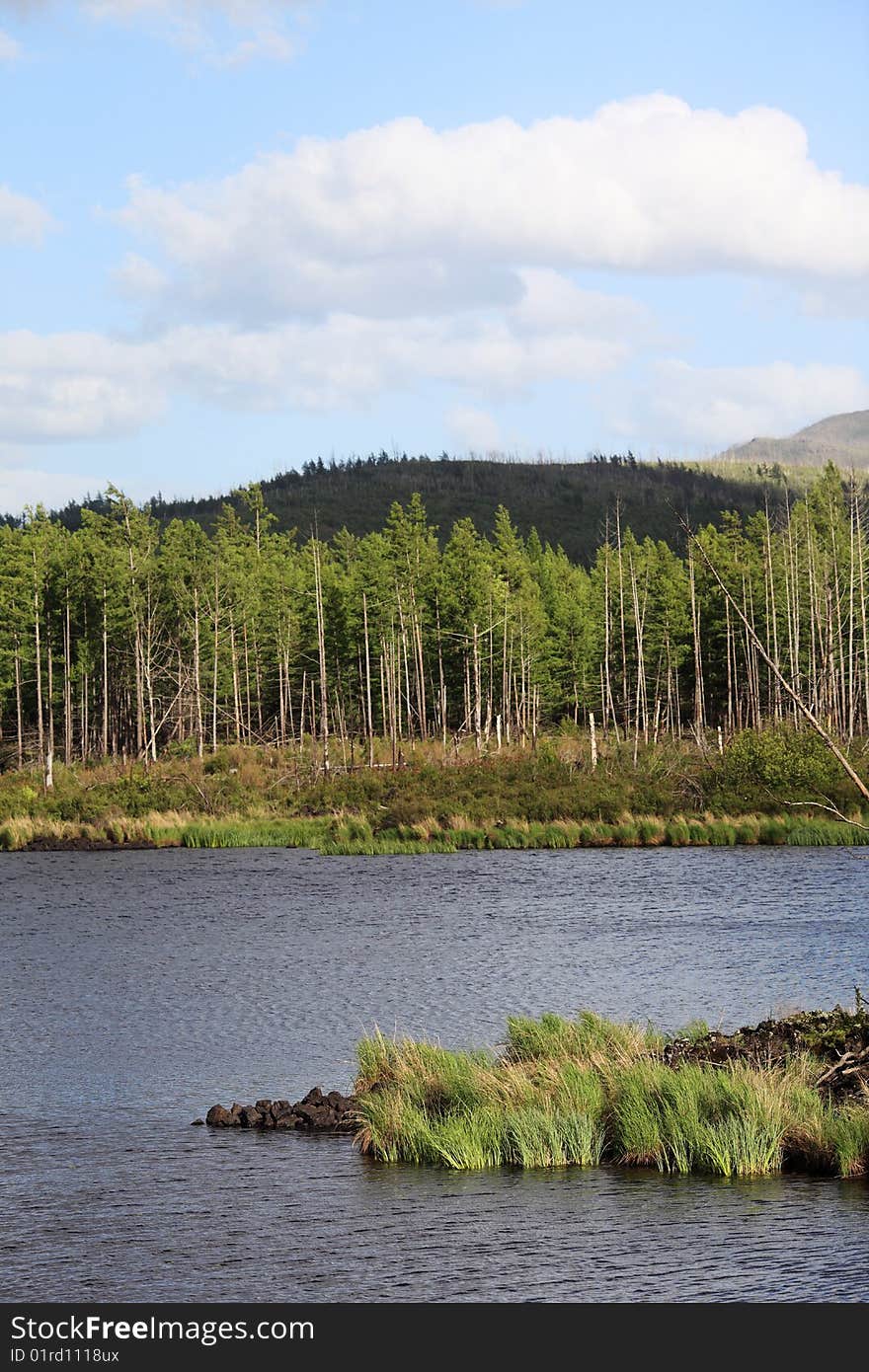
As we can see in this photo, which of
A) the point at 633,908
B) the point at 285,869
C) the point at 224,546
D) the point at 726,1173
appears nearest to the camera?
the point at 726,1173

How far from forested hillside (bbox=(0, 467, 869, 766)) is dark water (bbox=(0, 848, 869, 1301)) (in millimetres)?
34928

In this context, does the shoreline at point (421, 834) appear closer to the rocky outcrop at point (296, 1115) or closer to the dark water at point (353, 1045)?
the dark water at point (353, 1045)

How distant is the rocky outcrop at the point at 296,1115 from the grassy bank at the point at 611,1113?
0.37 m

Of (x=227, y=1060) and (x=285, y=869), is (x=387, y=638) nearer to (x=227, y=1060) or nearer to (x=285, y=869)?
(x=285, y=869)

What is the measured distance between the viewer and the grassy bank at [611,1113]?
13711 mm

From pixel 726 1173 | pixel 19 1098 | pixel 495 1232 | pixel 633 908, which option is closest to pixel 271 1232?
pixel 495 1232

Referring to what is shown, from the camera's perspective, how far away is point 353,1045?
20953 mm

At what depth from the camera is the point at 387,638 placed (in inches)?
3501

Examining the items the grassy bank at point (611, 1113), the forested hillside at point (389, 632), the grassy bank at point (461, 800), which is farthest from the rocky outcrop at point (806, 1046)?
the forested hillside at point (389, 632)

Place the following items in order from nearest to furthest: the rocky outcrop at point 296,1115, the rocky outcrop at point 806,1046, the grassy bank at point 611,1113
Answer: the grassy bank at point 611,1113, the rocky outcrop at point 806,1046, the rocky outcrop at point 296,1115

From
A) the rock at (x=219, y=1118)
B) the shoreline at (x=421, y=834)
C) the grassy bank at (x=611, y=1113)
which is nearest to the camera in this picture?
the grassy bank at (x=611, y=1113)

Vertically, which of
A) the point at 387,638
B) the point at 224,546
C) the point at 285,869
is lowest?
the point at 285,869

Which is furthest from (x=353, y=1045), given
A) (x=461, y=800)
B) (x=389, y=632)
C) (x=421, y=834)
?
(x=389, y=632)
